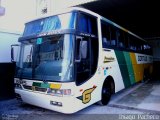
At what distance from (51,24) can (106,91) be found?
9.13 feet

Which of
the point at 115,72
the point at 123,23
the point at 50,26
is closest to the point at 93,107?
the point at 115,72

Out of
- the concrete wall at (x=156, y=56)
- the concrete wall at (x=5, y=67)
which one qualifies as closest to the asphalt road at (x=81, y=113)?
the concrete wall at (x=5, y=67)

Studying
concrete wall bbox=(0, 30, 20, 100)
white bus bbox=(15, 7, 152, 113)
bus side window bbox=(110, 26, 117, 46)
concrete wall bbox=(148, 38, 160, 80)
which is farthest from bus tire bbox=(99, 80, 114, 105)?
concrete wall bbox=(148, 38, 160, 80)

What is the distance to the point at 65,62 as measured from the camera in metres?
4.36

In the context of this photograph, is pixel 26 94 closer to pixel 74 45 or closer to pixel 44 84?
pixel 44 84

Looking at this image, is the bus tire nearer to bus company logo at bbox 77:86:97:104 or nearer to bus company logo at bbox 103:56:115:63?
bus company logo at bbox 103:56:115:63

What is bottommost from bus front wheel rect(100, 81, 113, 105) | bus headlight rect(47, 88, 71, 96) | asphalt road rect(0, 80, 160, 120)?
asphalt road rect(0, 80, 160, 120)

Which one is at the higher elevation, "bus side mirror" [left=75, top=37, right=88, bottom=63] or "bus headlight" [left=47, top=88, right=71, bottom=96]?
"bus side mirror" [left=75, top=37, right=88, bottom=63]

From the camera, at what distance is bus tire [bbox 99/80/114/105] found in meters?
5.89

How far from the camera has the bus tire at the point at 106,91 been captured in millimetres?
5895

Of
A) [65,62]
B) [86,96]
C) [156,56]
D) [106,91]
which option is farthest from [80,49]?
[156,56]

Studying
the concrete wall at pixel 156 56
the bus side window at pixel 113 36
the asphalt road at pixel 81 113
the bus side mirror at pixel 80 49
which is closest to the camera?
the bus side mirror at pixel 80 49

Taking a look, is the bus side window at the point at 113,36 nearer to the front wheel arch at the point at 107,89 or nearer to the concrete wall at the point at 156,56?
the front wheel arch at the point at 107,89

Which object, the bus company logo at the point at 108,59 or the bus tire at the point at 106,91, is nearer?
the bus company logo at the point at 108,59
